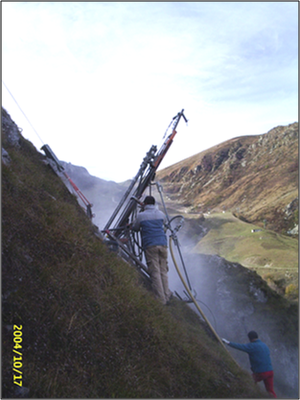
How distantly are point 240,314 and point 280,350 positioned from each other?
57.6 inches

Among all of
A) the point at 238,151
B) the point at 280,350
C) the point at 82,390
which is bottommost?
the point at 280,350

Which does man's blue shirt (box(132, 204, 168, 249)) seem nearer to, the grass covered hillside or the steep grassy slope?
the grass covered hillside

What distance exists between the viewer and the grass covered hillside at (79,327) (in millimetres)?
2512

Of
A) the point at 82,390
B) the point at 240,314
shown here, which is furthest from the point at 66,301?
the point at 240,314

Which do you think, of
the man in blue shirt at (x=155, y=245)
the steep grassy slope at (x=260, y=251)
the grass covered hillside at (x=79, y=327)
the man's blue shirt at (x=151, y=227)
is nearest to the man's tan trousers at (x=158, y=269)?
the man in blue shirt at (x=155, y=245)

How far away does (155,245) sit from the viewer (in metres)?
5.52

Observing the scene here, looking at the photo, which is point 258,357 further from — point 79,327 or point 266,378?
point 79,327

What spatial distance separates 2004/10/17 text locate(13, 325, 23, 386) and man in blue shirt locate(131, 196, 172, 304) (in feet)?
10.1

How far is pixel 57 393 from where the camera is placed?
90.7 inches

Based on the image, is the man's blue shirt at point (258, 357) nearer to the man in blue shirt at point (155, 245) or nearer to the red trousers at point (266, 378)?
the red trousers at point (266, 378)

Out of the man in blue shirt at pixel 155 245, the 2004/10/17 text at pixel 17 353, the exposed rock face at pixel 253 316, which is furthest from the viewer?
the exposed rock face at pixel 253 316

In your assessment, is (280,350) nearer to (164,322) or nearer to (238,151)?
(164,322)

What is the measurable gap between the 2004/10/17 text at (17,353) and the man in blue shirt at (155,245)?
10.1 ft

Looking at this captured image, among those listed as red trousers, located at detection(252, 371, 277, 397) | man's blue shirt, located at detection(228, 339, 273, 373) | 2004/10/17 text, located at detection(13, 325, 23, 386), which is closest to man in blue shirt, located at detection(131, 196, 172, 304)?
man's blue shirt, located at detection(228, 339, 273, 373)
